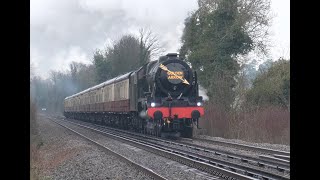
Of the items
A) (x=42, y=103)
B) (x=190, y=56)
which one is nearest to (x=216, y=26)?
(x=190, y=56)

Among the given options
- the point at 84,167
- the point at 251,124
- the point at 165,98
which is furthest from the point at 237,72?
the point at 84,167

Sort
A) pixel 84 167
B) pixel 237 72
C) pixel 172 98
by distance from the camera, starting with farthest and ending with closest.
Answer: pixel 237 72 < pixel 172 98 < pixel 84 167

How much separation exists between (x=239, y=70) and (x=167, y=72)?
11.9 metres

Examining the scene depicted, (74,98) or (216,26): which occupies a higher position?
(216,26)

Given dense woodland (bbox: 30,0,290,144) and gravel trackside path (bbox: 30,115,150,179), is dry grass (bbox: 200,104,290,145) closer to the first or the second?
dense woodland (bbox: 30,0,290,144)

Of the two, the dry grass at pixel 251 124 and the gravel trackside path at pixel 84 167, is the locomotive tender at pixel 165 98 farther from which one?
the gravel trackside path at pixel 84 167

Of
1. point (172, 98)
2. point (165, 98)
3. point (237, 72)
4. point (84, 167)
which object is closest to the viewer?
point (84, 167)

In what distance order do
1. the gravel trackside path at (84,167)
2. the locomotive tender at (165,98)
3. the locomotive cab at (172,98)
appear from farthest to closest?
the locomotive tender at (165,98) < the locomotive cab at (172,98) < the gravel trackside path at (84,167)

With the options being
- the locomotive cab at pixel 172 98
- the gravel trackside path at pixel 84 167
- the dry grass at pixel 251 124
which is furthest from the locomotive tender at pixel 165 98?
the gravel trackside path at pixel 84 167

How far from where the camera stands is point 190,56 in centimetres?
3272

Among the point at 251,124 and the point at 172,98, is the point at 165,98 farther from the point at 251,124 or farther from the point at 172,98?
the point at 251,124

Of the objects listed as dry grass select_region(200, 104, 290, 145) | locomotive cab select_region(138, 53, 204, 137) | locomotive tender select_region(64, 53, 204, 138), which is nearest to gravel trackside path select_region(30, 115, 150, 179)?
locomotive cab select_region(138, 53, 204, 137)
